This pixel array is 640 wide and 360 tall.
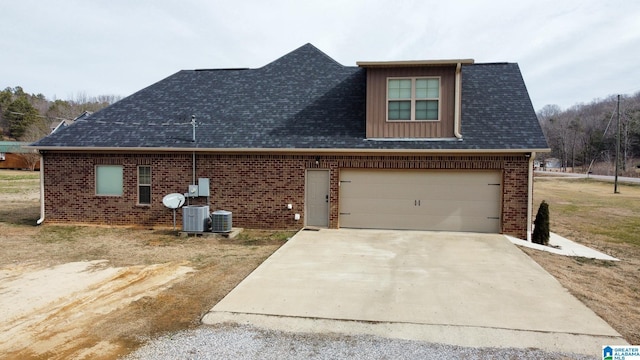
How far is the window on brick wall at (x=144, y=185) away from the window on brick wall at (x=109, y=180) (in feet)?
2.20

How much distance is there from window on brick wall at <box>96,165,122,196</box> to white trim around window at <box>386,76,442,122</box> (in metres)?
9.12

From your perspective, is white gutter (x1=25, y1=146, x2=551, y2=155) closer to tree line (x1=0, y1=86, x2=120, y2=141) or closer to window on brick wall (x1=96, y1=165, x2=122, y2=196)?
window on brick wall (x1=96, y1=165, x2=122, y2=196)

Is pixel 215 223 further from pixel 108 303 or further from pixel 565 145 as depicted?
pixel 565 145

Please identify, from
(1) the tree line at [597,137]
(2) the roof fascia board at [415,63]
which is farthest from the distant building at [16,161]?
(1) the tree line at [597,137]

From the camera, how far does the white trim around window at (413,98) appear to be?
41.1ft

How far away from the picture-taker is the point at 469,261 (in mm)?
8859

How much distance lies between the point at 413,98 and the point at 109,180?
10345 mm

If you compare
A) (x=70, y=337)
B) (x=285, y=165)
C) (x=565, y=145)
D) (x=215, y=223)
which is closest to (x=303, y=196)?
(x=285, y=165)

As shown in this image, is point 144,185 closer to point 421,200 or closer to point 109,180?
point 109,180

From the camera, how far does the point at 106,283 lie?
23.6 ft

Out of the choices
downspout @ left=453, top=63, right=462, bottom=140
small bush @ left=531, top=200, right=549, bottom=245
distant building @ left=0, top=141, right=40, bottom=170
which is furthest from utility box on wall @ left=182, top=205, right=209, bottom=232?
distant building @ left=0, top=141, right=40, bottom=170

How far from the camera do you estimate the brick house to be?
12.2 metres

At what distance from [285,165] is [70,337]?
8392 millimetres

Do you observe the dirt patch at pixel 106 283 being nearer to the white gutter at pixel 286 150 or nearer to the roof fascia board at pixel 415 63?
the white gutter at pixel 286 150
